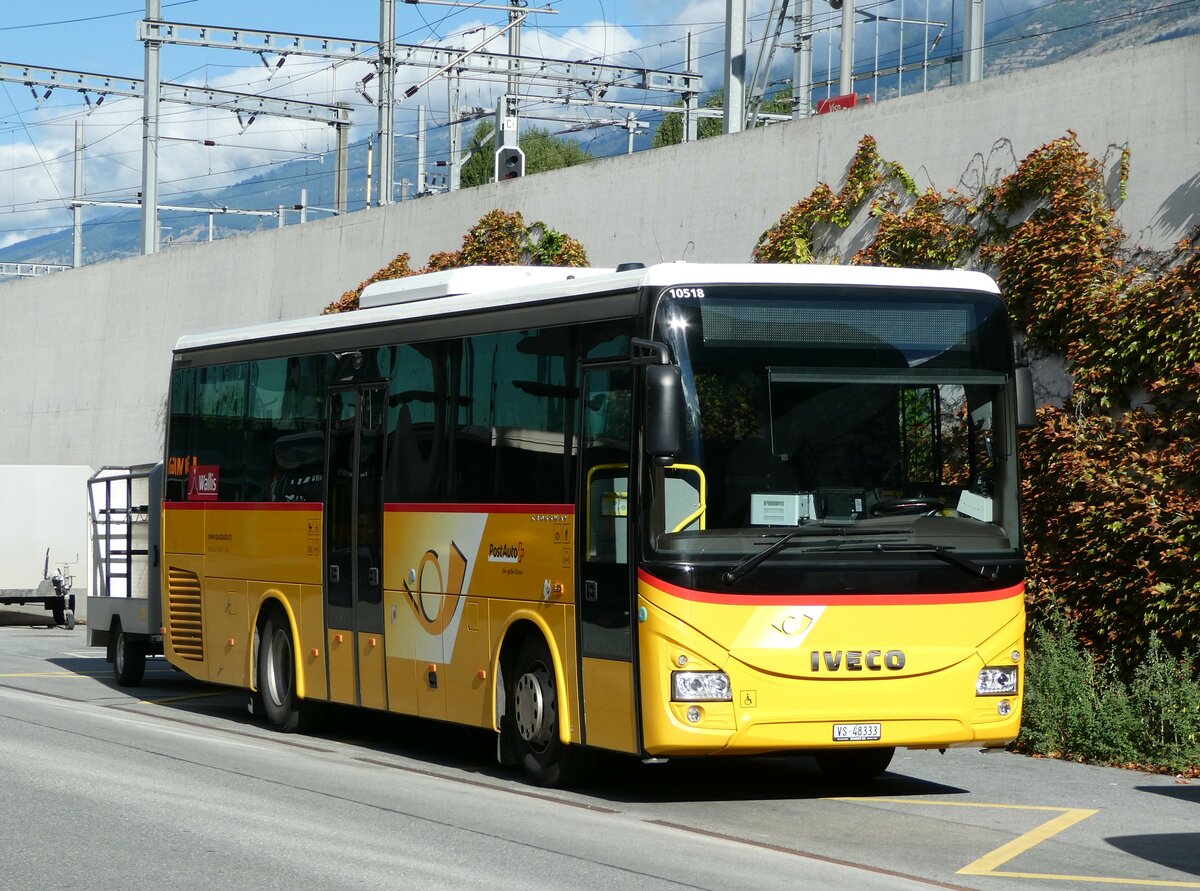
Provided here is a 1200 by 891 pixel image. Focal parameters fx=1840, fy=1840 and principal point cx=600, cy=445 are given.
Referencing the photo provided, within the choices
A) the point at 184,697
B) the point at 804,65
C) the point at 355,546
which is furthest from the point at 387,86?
the point at 355,546

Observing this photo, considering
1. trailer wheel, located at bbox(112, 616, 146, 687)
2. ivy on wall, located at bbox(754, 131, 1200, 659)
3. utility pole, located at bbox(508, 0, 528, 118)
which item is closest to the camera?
ivy on wall, located at bbox(754, 131, 1200, 659)

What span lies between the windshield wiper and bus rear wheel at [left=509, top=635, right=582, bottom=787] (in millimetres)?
1675

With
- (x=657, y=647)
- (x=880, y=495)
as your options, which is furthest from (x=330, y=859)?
(x=880, y=495)

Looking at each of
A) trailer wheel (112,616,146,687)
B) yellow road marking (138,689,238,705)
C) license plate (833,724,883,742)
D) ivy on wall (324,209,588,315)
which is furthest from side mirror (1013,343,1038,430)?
trailer wheel (112,616,146,687)

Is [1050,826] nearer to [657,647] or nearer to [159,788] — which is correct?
[657,647]

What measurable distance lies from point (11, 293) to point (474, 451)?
1165 inches

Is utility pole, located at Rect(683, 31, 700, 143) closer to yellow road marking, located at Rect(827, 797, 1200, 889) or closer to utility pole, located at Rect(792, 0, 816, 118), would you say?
utility pole, located at Rect(792, 0, 816, 118)

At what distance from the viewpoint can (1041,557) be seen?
1570cm

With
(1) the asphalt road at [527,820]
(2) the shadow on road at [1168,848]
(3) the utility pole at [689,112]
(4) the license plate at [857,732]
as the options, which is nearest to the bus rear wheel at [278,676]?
(1) the asphalt road at [527,820]

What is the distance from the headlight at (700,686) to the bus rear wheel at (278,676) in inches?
223

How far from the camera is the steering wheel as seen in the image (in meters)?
11.1

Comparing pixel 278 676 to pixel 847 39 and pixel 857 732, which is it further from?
pixel 847 39

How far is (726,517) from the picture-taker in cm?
1075

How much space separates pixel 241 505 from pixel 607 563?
19.9 ft
